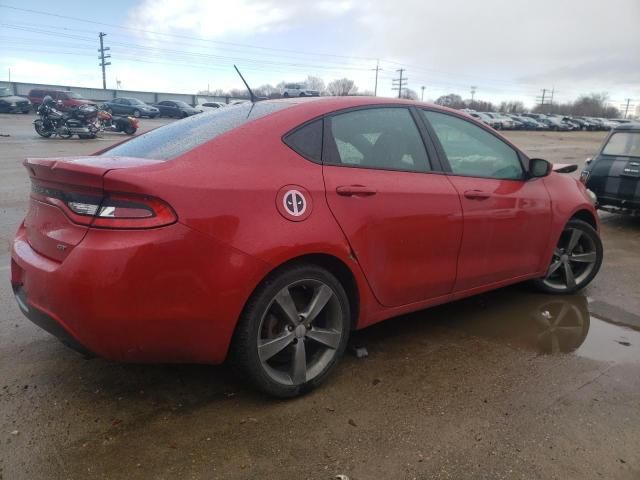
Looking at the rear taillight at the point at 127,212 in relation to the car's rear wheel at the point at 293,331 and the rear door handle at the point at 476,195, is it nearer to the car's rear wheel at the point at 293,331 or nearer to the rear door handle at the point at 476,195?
the car's rear wheel at the point at 293,331

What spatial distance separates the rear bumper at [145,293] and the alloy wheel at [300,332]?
25cm

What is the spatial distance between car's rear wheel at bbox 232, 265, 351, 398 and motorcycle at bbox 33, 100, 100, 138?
19629 millimetres

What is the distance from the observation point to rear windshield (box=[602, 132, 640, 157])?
7973mm

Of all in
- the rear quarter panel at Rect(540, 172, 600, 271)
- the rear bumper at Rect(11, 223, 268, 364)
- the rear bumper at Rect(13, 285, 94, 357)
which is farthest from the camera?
the rear quarter panel at Rect(540, 172, 600, 271)

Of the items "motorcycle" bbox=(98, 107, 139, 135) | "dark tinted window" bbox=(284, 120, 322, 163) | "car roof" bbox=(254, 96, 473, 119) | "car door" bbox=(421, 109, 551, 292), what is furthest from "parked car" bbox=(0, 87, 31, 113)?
"dark tinted window" bbox=(284, 120, 322, 163)

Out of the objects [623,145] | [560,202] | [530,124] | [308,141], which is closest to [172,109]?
[623,145]

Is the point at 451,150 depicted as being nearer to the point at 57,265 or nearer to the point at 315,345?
the point at 315,345

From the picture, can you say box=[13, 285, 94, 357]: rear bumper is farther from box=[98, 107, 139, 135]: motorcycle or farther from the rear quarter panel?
box=[98, 107, 139, 135]: motorcycle

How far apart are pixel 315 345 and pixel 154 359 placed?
2.97 ft

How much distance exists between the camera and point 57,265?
A: 2361 mm

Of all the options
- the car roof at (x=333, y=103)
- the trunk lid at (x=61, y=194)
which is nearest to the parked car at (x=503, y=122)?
the car roof at (x=333, y=103)

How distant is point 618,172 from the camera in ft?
25.4

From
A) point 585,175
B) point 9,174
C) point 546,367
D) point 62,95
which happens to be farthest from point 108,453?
point 62,95

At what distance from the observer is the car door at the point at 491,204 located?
3.51m
